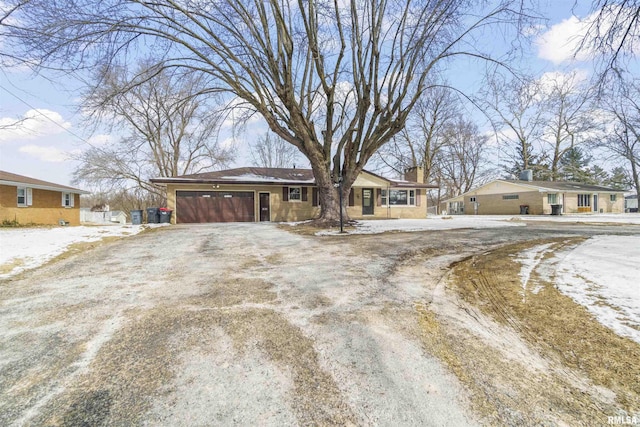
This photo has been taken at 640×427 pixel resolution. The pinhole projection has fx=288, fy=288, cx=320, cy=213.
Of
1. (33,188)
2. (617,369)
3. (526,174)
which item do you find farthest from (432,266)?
(526,174)

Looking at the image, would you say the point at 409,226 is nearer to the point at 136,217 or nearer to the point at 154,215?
the point at 154,215

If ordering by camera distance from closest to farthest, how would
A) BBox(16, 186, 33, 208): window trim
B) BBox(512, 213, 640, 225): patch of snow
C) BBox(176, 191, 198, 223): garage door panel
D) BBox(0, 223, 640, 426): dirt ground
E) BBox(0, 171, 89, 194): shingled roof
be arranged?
BBox(0, 223, 640, 426): dirt ground → BBox(0, 171, 89, 194): shingled roof → BBox(16, 186, 33, 208): window trim → BBox(512, 213, 640, 225): patch of snow → BBox(176, 191, 198, 223): garage door panel

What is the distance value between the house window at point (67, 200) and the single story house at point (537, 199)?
1330 inches

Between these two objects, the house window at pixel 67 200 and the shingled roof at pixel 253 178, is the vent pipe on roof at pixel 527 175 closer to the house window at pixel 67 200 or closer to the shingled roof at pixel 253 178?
the shingled roof at pixel 253 178

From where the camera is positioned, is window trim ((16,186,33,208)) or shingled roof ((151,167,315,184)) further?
shingled roof ((151,167,315,184))

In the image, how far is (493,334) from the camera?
2.39m

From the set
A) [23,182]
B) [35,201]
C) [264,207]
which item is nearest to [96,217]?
[35,201]

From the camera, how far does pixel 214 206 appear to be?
1572 cm

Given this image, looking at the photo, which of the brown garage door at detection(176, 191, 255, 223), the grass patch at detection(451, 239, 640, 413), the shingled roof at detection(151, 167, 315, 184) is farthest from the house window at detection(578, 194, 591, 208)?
the grass patch at detection(451, 239, 640, 413)

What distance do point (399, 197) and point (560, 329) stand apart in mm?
17159

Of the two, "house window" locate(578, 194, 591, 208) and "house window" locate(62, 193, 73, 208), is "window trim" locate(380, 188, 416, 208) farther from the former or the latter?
"house window" locate(62, 193, 73, 208)

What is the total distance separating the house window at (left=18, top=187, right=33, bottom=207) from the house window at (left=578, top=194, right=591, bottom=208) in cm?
4068

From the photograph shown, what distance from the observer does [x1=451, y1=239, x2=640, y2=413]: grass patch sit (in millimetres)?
1815

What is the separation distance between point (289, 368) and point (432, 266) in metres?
3.40
